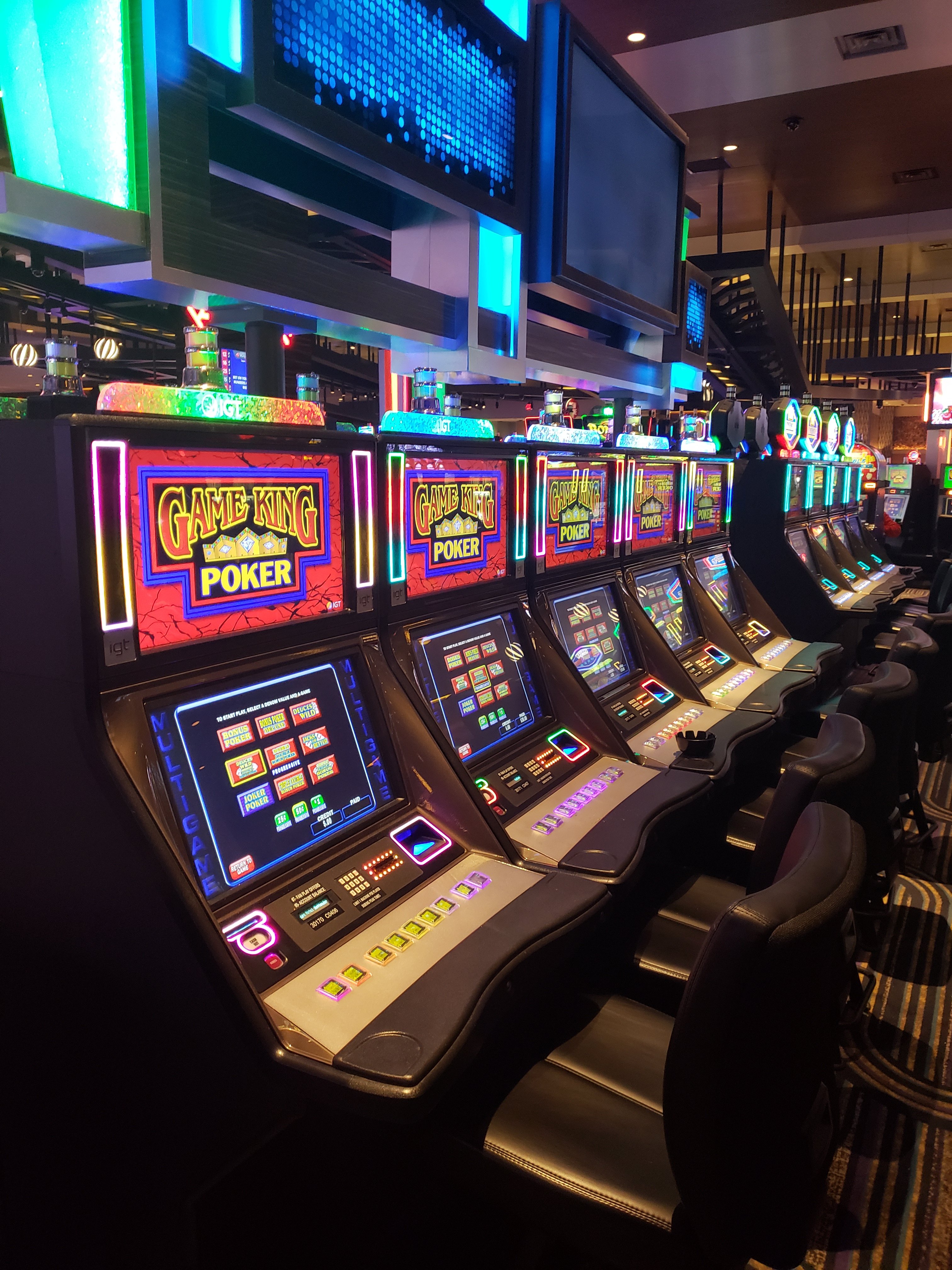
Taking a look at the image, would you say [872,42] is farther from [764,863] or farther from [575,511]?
[764,863]

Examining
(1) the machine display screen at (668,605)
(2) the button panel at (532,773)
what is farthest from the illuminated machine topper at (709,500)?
(2) the button panel at (532,773)

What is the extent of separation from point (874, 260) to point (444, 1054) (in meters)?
10.1

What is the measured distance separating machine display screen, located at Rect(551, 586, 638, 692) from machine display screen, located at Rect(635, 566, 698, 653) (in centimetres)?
29

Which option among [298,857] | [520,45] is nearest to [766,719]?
[298,857]

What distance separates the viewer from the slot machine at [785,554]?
5.15m

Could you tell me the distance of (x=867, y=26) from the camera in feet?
13.4

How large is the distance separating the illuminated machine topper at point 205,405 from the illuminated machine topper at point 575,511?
114cm

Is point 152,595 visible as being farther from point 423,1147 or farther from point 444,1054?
point 423,1147

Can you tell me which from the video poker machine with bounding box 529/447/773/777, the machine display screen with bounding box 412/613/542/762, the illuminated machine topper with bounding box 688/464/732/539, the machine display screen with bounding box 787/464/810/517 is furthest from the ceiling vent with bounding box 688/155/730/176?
the machine display screen with bounding box 412/613/542/762

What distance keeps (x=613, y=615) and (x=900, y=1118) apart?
1.72 meters

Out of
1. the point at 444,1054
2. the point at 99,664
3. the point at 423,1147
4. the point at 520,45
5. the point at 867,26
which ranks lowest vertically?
the point at 423,1147

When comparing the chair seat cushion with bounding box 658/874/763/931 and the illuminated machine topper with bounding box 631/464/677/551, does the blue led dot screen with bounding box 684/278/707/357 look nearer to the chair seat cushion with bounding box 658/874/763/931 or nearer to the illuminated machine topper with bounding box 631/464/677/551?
the illuminated machine topper with bounding box 631/464/677/551

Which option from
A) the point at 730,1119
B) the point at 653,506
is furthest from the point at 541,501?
the point at 730,1119

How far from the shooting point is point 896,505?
13.9 metres
